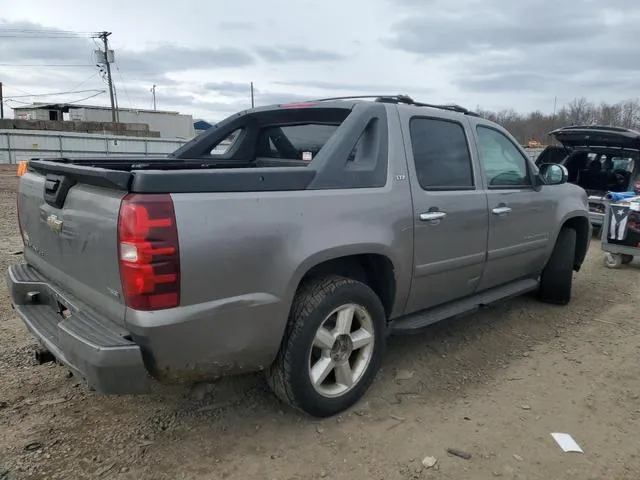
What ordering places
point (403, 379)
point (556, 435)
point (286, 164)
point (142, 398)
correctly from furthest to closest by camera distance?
point (286, 164) → point (403, 379) → point (142, 398) → point (556, 435)

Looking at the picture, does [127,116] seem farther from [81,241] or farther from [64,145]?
[81,241]

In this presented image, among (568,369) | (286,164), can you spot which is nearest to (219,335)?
(286,164)

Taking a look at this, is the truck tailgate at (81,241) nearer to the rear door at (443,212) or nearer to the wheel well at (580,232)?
the rear door at (443,212)

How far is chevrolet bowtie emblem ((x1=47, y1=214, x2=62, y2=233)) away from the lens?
9.23ft

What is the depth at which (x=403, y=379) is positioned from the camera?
3.69 m

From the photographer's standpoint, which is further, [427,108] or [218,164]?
[218,164]

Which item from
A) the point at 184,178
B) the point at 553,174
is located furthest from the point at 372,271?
the point at 553,174

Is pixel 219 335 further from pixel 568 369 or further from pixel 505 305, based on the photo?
pixel 505 305

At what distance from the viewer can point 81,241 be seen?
2645 mm

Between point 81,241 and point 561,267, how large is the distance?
4.35 meters

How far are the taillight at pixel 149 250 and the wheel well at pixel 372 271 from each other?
1.03 meters

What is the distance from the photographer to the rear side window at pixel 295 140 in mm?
3952

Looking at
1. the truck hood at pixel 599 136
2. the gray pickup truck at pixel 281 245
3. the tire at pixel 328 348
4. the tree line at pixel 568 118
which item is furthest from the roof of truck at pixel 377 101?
the tree line at pixel 568 118

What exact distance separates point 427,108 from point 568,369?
7.05 feet
